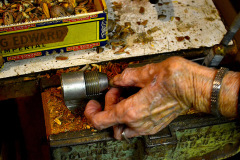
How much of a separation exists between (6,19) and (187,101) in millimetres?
1503

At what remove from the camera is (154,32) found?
227 cm

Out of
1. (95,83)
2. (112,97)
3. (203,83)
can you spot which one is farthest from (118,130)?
(203,83)

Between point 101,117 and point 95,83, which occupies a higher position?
point 95,83

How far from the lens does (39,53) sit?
2012mm

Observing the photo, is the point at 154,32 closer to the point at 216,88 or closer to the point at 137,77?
the point at 137,77

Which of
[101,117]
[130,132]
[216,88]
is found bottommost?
[130,132]

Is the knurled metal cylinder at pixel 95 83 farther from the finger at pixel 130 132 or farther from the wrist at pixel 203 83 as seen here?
the wrist at pixel 203 83

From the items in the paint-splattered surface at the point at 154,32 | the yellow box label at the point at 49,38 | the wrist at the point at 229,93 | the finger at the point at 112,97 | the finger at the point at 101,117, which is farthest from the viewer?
the paint-splattered surface at the point at 154,32

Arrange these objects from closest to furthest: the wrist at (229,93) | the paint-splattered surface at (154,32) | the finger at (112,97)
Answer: the wrist at (229,93)
the finger at (112,97)
the paint-splattered surface at (154,32)

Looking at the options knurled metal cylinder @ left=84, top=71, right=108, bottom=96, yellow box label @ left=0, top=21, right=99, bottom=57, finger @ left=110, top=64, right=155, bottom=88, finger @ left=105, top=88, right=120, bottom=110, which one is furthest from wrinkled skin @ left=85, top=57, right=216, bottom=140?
yellow box label @ left=0, top=21, right=99, bottom=57

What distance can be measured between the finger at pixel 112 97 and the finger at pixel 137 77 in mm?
74

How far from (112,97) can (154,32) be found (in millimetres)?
861

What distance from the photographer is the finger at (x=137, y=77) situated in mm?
1530

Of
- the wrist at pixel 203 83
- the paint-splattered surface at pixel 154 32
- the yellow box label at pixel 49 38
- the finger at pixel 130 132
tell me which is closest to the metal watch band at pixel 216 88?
the wrist at pixel 203 83
